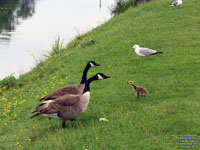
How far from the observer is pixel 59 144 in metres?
8.14

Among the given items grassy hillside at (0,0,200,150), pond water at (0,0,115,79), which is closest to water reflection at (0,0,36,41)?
pond water at (0,0,115,79)

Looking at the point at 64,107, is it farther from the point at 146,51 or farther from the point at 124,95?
the point at 146,51

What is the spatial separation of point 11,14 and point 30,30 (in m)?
8.43

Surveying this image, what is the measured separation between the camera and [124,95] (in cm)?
1130

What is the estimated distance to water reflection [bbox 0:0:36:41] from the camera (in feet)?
123

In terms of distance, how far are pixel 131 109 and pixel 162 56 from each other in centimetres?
630

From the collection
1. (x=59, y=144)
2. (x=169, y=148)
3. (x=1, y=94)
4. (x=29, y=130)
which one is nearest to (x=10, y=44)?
(x=1, y=94)

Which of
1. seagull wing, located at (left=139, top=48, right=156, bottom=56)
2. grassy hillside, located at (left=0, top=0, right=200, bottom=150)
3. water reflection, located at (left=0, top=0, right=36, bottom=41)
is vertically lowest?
grassy hillside, located at (left=0, top=0, right=200, bottom=150)

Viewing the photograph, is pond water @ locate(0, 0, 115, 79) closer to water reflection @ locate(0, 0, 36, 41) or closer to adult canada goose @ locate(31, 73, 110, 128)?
water reflection @ locate(0, 0, 36, 41)

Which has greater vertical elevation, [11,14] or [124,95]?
[11,14]

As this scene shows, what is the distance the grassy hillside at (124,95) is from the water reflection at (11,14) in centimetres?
1912

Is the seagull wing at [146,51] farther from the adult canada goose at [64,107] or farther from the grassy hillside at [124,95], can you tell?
the adult canada goose at [64,107]

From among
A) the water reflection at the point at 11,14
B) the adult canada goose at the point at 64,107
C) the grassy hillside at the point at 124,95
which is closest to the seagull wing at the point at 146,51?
the grassy hillside at the point at 124,95

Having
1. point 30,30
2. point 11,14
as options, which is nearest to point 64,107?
point 30,30
